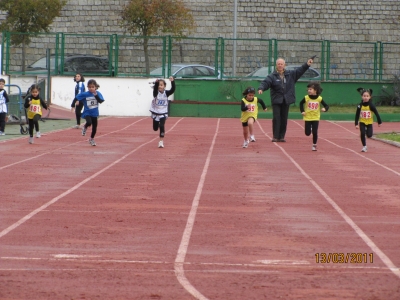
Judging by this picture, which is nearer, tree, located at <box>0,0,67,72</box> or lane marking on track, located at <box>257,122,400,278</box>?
lane marking on track, located at <box>257,122,400,278</box>

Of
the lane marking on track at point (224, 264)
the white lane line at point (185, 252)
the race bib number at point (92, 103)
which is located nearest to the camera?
the white lane line at point (185, 252)

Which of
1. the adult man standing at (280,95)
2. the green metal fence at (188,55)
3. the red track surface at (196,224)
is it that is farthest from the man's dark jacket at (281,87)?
the green metal fence at (188,55)

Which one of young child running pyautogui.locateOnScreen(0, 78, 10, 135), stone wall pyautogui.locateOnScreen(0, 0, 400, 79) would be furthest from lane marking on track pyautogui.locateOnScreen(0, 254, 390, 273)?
stone wall pyautogui.locateOnScreen(0, 0, 400, 79)

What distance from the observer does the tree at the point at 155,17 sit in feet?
134

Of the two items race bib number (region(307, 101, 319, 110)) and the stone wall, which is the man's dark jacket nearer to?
race bib number (region(307, 101, 319, 110))

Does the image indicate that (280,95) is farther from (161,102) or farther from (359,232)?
(359,232)

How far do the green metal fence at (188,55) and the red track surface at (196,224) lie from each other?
1731 centimetres

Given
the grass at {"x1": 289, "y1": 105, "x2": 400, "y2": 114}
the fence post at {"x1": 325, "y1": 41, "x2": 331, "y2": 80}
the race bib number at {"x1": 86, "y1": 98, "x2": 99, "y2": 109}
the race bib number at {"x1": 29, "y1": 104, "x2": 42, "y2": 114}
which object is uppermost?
the fence post at {"x1": 325, "y1": 41, "x2": 331, "y2": 80}

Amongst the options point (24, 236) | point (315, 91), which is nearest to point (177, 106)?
point (315, 91)

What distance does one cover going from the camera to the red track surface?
251 inches

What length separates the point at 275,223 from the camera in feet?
30.2

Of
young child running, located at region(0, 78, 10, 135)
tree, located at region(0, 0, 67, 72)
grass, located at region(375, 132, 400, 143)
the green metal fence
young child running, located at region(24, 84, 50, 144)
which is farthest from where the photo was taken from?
tree, located at region(0, 0, 67, 72)

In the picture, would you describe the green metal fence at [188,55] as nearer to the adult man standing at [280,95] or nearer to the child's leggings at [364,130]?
the adult man standing at [280,95]

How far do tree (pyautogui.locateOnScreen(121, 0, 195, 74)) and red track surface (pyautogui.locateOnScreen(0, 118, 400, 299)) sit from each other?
23.5 meters
